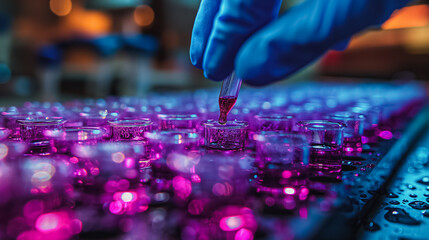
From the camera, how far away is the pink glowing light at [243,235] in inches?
13.9

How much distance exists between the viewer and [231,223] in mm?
374

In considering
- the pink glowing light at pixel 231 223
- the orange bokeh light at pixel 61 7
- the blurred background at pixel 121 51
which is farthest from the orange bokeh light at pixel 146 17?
the pink glowing light at pixel 231 223

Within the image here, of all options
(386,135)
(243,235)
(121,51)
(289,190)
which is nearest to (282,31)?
(289,190)

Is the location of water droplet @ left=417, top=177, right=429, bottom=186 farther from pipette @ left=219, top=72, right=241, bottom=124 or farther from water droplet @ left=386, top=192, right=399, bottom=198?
pipette @ left=219, top=72, right=241, bottom=124

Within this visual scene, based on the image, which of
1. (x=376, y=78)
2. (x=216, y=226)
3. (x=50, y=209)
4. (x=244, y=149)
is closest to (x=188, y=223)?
(x=216, y=226)

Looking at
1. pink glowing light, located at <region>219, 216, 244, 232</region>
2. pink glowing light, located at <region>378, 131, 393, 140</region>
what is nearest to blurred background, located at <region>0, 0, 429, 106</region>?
pink glowing light, located at <region>378, 131, 393, 140</region>

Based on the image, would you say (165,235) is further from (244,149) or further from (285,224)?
(244,149)

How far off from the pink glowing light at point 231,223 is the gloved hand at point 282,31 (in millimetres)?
360

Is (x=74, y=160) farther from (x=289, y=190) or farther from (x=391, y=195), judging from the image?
(x=391, y=195)

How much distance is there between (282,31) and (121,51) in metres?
3.52

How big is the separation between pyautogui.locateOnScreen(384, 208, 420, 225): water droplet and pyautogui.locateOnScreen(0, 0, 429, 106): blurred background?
3.25 meters

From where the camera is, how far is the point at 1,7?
4.40m

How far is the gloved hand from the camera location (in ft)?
1.96

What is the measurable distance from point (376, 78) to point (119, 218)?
6.22m
